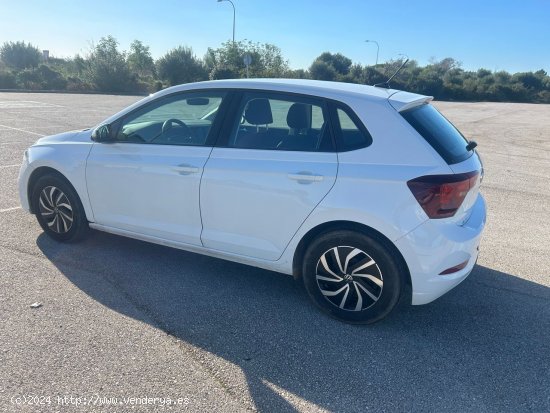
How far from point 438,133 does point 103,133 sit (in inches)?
115

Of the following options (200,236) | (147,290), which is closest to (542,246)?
(200,236)

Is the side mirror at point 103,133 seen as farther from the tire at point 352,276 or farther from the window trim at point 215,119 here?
the tire at point 352,276

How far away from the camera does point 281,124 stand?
3.43 meters

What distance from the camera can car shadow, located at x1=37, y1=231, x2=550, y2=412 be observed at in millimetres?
2551

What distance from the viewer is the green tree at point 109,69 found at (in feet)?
125

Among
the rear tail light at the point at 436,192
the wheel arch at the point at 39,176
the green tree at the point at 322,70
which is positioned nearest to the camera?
the rear tail light at the point at 436,192

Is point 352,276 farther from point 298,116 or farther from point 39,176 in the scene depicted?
point 39,176

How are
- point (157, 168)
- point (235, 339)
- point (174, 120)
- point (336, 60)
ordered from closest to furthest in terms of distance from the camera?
point (235, 339)
point (157, 168)
point (174, 120)
point (336, 60)

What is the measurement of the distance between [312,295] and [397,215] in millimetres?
956

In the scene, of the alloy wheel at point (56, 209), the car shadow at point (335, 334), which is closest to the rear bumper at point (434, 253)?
the car shadow at point (335, 334)

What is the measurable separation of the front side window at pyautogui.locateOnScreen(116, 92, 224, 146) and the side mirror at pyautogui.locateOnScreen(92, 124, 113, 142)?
0.09 meters

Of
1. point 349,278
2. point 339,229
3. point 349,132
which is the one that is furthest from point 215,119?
point 349,278

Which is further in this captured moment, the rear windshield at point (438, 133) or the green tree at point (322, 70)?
the green tree at point (322, 70)

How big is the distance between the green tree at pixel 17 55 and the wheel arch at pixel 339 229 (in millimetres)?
48579
